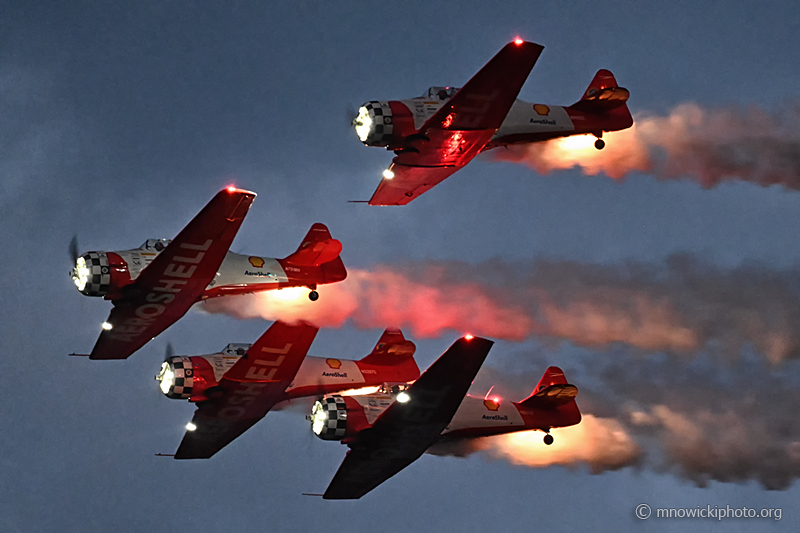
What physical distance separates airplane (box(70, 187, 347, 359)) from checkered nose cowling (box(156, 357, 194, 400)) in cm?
120

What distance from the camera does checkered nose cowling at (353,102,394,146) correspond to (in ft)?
172

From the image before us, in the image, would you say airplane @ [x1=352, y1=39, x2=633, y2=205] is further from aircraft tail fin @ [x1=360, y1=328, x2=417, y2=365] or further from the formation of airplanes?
aircraft tail fin @ [x1=360, y1=328, x2=417, y2=365]

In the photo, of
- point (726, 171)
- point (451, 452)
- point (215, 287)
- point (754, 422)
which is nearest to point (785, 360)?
point (754, 422)

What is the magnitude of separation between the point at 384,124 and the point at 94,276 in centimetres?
1039

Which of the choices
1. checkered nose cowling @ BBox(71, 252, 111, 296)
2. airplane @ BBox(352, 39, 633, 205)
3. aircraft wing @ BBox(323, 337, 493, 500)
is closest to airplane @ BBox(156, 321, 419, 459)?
aircraft wing @ BBox(323, 337, 493, 500)

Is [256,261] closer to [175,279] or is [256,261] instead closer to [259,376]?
[175,279]

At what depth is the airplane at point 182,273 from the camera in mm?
52562

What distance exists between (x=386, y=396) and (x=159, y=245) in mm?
8785

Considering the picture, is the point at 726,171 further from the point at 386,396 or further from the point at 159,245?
the point at 159,245

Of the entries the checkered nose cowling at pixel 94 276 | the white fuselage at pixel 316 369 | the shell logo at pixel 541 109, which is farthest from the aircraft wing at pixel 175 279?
the shell logo at pixel 541 109

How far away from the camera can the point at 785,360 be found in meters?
58.9

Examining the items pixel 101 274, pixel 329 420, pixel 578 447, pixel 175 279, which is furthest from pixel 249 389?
pixel 578 447

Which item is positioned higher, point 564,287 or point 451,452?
point 564,287

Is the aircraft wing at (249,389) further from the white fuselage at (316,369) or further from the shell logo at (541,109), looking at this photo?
the shell logo at (541,109)
